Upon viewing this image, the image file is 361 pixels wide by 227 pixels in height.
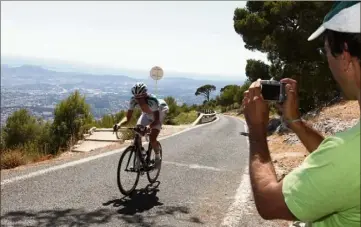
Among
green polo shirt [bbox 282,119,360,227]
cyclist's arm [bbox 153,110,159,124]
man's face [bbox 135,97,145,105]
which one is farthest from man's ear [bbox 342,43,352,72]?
cyclist's arm [bbox 153,110,159,124]

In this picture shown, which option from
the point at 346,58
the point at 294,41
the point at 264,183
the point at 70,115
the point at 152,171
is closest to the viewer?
the point at 346,58

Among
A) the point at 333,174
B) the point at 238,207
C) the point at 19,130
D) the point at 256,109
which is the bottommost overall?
the point at 19,130

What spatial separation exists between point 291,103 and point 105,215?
421cm

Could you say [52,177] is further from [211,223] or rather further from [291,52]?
[291,52]

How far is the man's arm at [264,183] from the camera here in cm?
161

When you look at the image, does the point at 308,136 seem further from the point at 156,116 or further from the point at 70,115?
the point at 70,115

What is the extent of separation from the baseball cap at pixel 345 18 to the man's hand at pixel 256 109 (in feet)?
1.77

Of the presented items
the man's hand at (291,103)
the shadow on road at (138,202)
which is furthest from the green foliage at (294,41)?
the man's hand at (291,103)

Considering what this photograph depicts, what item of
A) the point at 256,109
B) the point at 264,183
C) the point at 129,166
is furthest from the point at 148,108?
the point at 264,183

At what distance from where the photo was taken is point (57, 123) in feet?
83.2

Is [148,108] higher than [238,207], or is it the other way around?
[148,108]

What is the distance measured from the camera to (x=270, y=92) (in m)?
2.16

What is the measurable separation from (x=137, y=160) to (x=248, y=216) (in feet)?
8.25

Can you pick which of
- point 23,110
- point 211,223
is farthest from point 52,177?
point 23,110
